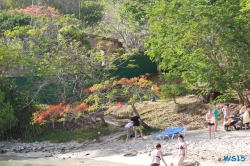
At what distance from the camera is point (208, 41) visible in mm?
20141

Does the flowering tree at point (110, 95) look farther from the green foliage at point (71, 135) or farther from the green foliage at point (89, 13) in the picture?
the green foliage at point (89, 13)

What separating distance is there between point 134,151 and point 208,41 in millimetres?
6066

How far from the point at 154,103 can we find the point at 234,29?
294 inches

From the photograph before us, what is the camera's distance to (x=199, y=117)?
22.8m

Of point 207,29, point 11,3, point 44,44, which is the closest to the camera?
point 207,29

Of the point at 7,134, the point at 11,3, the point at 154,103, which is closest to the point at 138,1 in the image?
the point at 154,103

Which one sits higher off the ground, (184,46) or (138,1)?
(138,1)

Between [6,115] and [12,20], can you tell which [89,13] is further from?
[6,115]

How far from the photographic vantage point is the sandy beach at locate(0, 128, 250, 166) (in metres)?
16.3

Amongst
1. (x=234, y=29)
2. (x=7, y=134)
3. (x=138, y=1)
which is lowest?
(x=7, y=134)

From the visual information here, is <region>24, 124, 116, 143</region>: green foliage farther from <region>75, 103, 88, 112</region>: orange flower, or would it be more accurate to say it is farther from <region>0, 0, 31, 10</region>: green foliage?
<region>0, 0, 31, 10</region>: green foliage

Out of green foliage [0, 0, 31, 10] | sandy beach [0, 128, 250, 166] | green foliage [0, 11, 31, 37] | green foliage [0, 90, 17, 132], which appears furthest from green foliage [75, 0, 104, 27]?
sandy beach [0, 128, 250, 166]

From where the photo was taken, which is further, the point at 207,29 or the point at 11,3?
the point at 11,3

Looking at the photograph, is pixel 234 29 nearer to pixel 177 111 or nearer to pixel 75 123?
pixel 177 111
